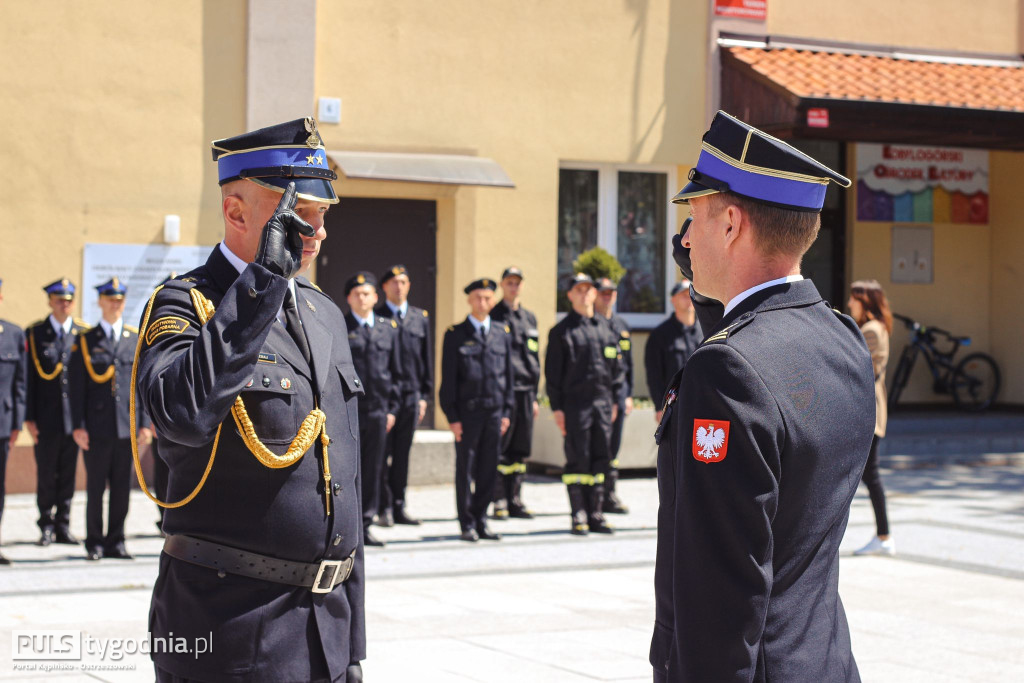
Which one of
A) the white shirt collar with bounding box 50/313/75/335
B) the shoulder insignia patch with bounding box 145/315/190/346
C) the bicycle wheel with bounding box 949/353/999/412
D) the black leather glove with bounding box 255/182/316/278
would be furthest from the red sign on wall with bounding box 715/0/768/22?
the shoulder insignia patch with bounding box 145/315/190/346

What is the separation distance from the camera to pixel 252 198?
3.33 m

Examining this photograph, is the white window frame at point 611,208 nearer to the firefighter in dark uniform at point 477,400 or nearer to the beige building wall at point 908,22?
the beige building wall at point 908,22

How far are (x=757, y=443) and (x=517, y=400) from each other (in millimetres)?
10080

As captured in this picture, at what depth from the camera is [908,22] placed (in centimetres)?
1744

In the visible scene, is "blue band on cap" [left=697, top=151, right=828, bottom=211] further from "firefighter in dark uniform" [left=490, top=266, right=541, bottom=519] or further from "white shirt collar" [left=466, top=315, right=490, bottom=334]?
"firefighter in dark uniform" [left=490, top=266, right=541, bottom=519]

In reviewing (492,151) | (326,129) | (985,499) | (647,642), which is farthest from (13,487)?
(985,499)

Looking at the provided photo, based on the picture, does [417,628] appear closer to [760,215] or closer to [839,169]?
[760,215]

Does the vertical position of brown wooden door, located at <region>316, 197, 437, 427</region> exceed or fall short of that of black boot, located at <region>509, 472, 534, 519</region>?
it exceeds it

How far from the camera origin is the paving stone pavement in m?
6.57

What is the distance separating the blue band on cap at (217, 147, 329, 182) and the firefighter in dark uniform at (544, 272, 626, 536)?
786 centimetres

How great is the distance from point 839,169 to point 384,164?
7.45 metres

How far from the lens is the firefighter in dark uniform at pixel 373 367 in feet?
36.0

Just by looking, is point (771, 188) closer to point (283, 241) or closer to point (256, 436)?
point (283, 241)

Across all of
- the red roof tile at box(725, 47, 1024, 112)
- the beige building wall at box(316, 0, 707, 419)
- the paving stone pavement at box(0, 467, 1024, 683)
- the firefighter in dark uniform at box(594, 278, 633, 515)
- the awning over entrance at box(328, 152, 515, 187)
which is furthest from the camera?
→ the red roof tile at box(725, 47, 1024, 112)
